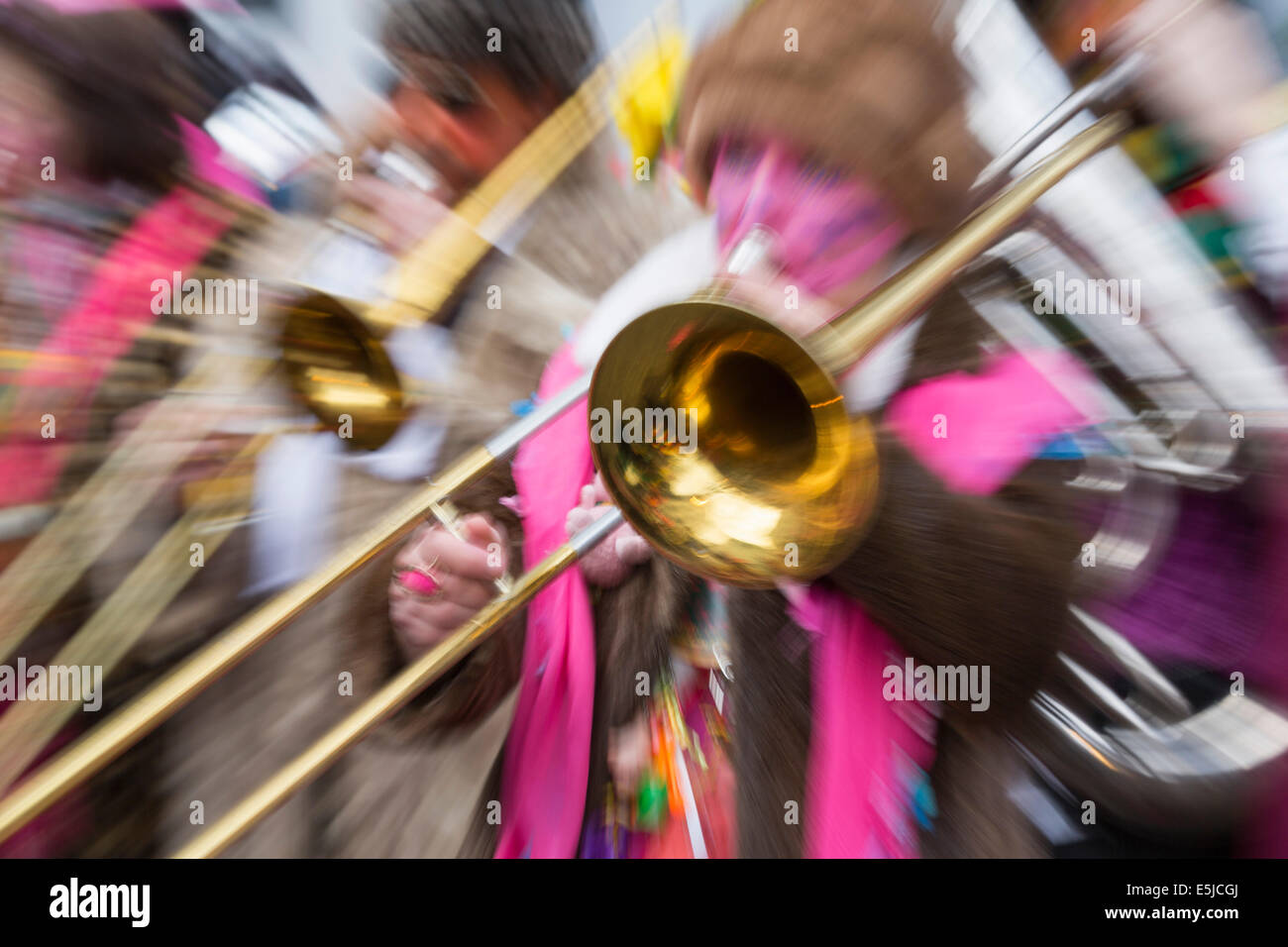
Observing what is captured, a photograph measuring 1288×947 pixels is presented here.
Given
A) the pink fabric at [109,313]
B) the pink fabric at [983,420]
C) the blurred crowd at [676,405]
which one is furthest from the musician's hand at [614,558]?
the pink fabric at [109,313]

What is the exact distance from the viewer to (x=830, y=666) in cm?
67

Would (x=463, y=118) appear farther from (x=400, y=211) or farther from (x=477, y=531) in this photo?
(x=477, y=531)

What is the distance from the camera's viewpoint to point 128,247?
1.03m

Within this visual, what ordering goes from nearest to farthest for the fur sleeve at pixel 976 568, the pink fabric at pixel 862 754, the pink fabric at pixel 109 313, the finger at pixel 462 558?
the fur sleeve at pixel 976 568
the pink fabric at pixel 862 754
the finger at pixel 462 558
the pink fabric at pixel 109 313

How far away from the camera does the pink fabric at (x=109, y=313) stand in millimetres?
935

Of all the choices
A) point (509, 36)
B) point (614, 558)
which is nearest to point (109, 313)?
point (509, 36)

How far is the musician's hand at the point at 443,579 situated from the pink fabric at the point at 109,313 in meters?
0.49

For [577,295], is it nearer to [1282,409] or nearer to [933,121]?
[933,121]

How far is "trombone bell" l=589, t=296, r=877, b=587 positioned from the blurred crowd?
0.01 meters

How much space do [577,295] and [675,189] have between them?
6.8 inches

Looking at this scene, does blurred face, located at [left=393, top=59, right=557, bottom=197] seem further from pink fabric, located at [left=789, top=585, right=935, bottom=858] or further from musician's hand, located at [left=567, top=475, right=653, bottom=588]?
pink fabric, located at [left=789, top=585, right=935, bottom=858]

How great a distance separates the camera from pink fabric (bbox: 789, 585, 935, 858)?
2.09 feet

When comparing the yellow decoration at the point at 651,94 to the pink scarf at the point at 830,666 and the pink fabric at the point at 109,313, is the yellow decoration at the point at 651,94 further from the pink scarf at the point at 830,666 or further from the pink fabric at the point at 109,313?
the pink fabric at the point at 109,313
